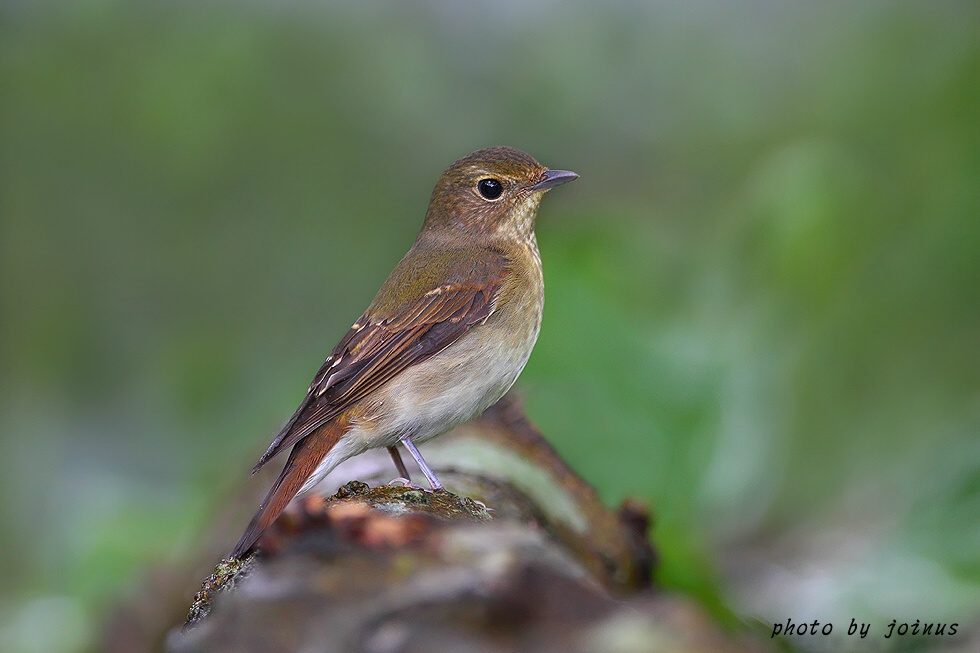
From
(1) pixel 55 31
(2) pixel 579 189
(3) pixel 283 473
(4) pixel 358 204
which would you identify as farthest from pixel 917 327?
(1) pixel 55 31

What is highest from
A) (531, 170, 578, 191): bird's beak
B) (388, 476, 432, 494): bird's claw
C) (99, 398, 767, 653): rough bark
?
(531, 170, 578, 191): bird's beak

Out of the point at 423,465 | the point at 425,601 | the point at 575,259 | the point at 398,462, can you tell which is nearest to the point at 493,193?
the point at 575,259

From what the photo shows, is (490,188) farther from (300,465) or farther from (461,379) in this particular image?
(300,465)

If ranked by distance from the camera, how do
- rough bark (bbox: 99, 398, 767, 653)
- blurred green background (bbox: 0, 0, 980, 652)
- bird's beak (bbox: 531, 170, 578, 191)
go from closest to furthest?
rough bark (bbox: 99, 398, 767, 653) < blurred green background (bbox: 0, 0, 980, 652) < bird's beak (bbox: 531, 170, 578, 191)

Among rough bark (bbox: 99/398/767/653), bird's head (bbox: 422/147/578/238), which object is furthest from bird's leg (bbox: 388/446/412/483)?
rough bark (bbox: 99/398/767/653)

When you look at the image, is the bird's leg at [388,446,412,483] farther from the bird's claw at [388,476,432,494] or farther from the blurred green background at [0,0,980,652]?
the blurred green background at [0,0,980,652]

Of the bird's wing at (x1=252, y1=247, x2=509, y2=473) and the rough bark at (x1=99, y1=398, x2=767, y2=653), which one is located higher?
the bird's wing at (x1=252, y1=247, x2=509, y2=473)

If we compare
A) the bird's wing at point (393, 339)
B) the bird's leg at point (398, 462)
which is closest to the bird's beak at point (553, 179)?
the bird's wing at point (393, 339)
